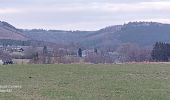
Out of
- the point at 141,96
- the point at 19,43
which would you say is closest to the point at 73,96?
the point at 141,96

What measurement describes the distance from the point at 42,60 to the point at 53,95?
70112 millimetres

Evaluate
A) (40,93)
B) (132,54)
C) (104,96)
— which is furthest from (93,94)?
(132,54)

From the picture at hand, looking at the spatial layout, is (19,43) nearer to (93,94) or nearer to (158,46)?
(158,46)

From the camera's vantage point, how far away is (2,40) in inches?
7402

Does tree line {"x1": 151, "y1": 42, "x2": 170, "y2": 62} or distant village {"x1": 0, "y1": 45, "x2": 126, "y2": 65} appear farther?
tree line {"x1": 151, "y1": 42, "x2": 170, "y2": 62}

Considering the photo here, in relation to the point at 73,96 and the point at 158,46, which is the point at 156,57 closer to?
the point at 158,46

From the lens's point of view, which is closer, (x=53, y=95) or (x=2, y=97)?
(x=2, y=97)

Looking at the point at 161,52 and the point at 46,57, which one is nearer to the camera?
the point at 46,57

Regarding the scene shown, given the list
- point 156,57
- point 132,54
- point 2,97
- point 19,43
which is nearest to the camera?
point 2,97

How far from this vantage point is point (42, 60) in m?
90.3

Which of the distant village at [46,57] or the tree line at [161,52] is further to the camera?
the tree line at [161,52]

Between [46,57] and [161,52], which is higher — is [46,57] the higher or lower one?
the lower one

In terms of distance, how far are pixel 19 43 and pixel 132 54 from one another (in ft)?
219

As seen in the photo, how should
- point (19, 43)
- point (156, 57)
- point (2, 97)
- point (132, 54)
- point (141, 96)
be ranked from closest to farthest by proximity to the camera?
point (2, 97) → point (141, 96) → point (156, 57) → point (132, 54) → point (19, 43)
